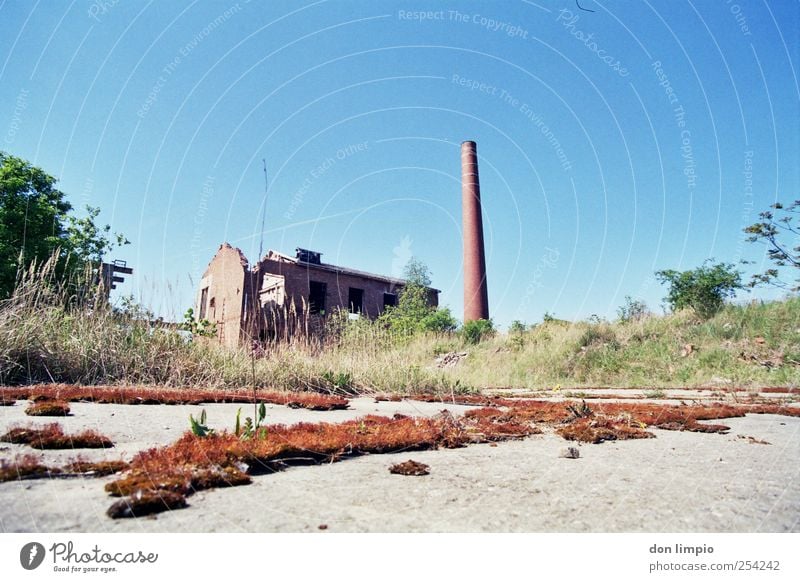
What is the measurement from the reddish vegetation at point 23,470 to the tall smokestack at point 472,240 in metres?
24.9

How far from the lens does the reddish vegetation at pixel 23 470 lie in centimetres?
151

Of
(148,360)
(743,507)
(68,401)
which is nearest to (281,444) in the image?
(743,507)

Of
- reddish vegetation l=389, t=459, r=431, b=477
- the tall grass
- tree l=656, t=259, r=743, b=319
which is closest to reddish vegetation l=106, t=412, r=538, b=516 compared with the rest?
reddish vegetation l=389, t=459, r=431, b=477

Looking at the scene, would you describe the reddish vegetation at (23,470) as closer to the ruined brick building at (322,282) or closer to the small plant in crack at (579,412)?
the small plant in crack at (579,412)

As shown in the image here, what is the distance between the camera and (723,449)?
258cm

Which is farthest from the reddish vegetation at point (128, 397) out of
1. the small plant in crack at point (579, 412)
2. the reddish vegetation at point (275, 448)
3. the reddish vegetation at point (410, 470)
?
the reddish vegetation at point (410, 470)

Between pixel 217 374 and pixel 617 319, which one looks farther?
pixel 617 319

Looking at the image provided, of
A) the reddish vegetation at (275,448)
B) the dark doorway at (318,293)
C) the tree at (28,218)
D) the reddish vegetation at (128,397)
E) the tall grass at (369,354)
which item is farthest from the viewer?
the dark doorway at (318,293)

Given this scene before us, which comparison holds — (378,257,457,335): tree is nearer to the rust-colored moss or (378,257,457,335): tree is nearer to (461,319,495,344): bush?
(461,319,495,344): bush

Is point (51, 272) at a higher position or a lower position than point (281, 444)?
higher

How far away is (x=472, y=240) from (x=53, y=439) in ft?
84.1

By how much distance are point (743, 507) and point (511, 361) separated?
13711mm
